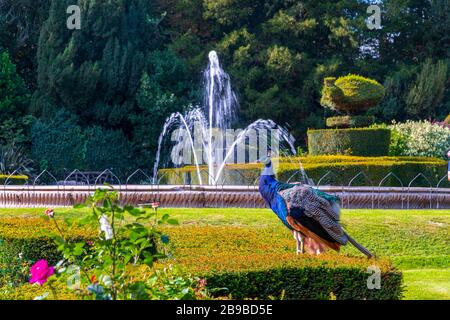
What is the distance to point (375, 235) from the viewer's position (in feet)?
32.6

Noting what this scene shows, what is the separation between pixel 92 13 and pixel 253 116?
18.4 feet

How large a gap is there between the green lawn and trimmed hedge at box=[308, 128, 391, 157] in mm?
5715

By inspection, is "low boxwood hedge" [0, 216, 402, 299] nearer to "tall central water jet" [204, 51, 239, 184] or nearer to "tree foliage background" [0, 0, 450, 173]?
"tree foliage background" [0, 0, 450, 173]

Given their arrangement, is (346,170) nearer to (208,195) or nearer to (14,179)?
(208,195)

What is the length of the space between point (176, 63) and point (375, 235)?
623 inches

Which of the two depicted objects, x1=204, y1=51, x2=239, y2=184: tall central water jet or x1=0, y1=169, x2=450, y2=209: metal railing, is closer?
x1=0, y1=169, x2=450, y2=209: metal railing

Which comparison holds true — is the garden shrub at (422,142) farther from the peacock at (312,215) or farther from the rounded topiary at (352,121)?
the peacock at (312,215)

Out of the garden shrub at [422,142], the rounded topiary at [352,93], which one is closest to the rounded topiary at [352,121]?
the rounded topiary at [352,93]

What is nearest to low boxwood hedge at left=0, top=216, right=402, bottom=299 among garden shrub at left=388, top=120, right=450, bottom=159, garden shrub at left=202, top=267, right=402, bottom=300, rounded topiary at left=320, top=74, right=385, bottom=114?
garden shrub at left=202, top=267, right=402, bottom=300

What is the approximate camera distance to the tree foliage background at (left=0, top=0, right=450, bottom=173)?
23953 millimetres

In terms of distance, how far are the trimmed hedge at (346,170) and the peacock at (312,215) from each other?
284 inches
